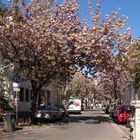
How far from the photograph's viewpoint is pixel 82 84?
89562 mm

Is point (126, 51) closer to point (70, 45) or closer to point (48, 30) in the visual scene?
point (70, 45)

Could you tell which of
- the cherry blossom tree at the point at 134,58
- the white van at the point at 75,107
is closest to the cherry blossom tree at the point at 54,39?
the cherry blossom tree at the point at 134,58

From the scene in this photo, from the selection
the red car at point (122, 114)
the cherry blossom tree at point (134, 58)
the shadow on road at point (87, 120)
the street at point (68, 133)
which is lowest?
the street at point (68, 133)

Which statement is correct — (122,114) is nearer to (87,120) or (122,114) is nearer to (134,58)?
(87,120)

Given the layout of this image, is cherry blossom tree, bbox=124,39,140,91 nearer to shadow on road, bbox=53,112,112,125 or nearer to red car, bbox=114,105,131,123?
red car, bbox=114,105,131,123

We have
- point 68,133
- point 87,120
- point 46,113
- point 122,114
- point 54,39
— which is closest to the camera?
point 68,133

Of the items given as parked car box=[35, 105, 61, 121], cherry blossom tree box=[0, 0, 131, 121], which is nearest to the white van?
parked car box=[35, 105, 61, 121]

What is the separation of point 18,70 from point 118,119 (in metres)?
10.4

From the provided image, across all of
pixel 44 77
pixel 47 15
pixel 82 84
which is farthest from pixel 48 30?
pixel 82 84

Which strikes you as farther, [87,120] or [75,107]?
[75,107]

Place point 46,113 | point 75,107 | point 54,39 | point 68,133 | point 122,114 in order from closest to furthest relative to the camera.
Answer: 1. point 68,133
2. point 54,39
3. point 122,114
4. point 46,113
5. point 75,107

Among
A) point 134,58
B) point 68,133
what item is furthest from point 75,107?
point 68,133

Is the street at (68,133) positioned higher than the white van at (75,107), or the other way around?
the white van at (75,107)

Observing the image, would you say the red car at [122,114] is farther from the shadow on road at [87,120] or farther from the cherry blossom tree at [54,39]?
the cherry blossom tree at [54,39]
